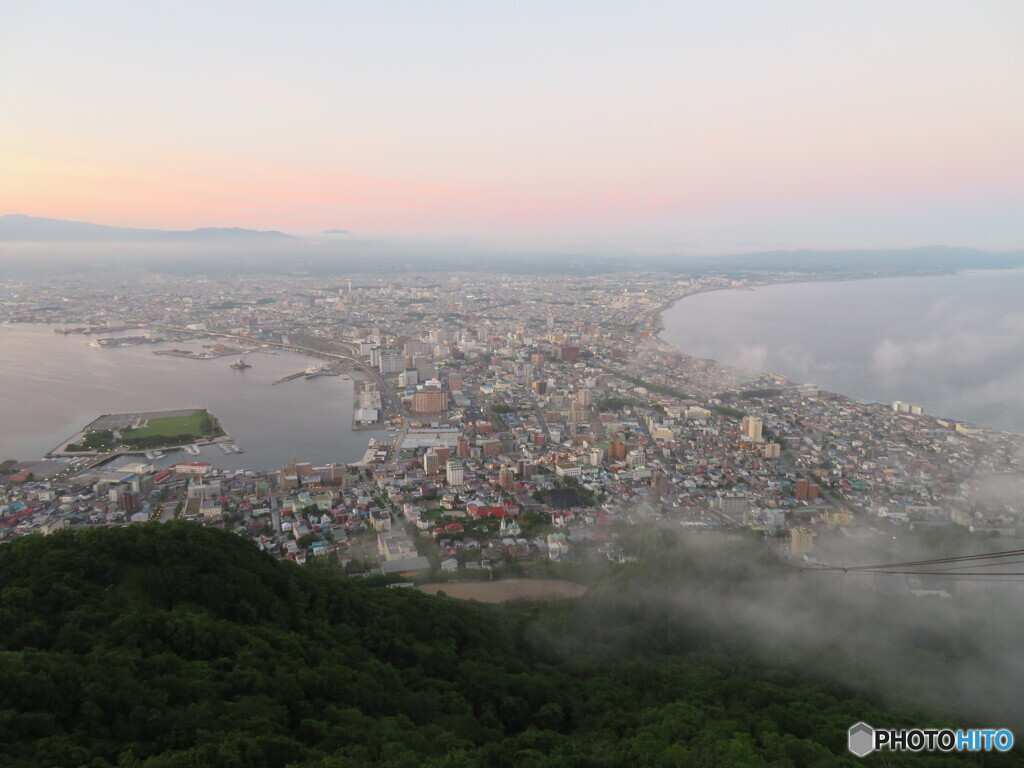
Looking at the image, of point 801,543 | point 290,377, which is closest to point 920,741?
point 801,543

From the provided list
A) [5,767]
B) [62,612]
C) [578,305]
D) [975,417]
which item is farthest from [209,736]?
[578,305]

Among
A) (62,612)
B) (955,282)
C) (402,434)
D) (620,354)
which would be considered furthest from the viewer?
(955,282)

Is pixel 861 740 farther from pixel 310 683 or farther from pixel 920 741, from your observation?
pixel 310 683

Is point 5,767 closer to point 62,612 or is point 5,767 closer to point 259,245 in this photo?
point 62,612

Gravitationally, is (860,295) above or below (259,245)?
below

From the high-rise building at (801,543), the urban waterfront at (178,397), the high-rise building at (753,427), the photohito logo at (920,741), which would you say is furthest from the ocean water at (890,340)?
the urban waterfront at (178,397)

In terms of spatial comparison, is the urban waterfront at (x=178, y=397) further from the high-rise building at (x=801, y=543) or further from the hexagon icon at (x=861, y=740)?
the hexagon icon at (x=861, y=740)

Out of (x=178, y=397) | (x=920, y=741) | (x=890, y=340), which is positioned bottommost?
(x=178, y=397)
